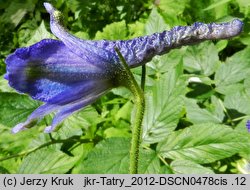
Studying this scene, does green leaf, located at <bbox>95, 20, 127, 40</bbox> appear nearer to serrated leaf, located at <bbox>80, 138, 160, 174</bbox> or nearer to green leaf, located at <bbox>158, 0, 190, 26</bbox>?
green leaf, located at <bbox>158, 0, 190, 26</bbox>

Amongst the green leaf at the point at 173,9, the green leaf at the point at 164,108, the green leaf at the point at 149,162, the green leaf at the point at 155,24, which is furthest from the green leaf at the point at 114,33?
the green leaf at the point at 149,162

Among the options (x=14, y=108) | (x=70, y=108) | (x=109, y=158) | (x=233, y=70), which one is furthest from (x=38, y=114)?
(x=233, y=70)

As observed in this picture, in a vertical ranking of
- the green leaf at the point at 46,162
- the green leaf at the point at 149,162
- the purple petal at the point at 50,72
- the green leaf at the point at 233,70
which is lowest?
the green leaf at the point at 46,162

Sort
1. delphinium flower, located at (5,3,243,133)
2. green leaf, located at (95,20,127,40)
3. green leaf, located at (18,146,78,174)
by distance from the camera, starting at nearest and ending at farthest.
Answer: delphinium flower, located at (5,3,243,133), green leaf, located at (18,146,78,174), green leaf, located at (95,20,127,40)

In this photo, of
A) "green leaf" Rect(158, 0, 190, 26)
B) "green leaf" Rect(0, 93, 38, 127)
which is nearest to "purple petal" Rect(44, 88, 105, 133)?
"green leaf" Rect(0, 93, 38, 127)

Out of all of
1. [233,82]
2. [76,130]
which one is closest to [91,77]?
[76,130]

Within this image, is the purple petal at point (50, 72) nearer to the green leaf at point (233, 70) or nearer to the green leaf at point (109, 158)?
the green leaf at point (109, 158)

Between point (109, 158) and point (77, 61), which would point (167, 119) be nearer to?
point (109, 158)

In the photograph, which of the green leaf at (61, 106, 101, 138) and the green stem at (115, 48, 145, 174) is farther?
the green leaf at (61, 106, 101, 138)
